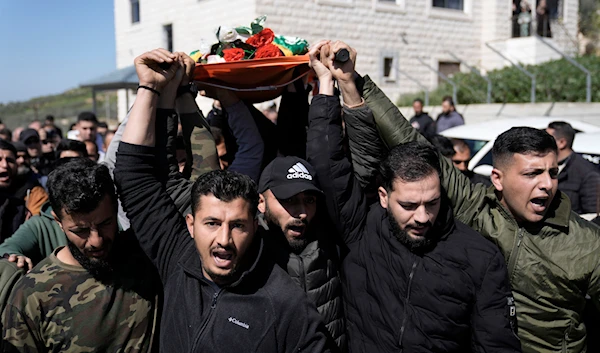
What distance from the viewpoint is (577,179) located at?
238 inches

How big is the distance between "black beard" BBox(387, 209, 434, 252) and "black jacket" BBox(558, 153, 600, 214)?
409 cm

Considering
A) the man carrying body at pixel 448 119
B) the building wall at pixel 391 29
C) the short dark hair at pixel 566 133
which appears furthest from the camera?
the building wall at pixel 391 29

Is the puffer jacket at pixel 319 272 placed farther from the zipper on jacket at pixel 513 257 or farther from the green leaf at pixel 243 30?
the green leaf at pixel 243 30

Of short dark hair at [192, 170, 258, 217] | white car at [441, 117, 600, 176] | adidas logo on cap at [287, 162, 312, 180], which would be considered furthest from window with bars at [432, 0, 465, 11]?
short dark hair at [192, 170, 258, 217]

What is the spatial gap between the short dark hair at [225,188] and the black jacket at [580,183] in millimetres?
4726

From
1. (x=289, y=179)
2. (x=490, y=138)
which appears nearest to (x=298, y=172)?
(x=289, y=179)

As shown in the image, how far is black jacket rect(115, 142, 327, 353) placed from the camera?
2.25 m

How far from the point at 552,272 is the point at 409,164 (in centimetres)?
87

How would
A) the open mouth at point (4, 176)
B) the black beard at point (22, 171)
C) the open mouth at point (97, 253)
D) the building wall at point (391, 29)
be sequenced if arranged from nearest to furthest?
1. the open mouth at point (97, 253)
2. the open mouth at point (4, 176)
3. the black beard at point (22, 171)
4. the building wall at point (391, 29)

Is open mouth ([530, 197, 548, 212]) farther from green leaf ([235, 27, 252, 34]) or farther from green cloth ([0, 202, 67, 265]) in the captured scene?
green cloth ([0, 202, 67, 265])

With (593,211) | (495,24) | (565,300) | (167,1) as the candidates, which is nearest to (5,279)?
(565,300)

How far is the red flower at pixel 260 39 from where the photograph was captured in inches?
131

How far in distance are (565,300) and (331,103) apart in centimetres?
151

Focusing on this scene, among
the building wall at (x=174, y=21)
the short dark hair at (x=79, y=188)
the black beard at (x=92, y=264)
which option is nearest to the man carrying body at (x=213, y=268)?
the short dark hair at (x=79, y=188)
